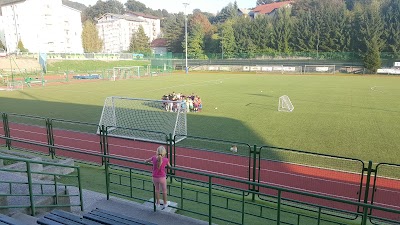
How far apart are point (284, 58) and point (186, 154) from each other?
69.6m

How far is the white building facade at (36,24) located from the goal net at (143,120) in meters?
68.2

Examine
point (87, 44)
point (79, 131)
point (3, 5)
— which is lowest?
point (79, 131)

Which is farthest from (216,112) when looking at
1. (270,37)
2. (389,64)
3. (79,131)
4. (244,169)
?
(270,37)

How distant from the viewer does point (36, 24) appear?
77875 mm

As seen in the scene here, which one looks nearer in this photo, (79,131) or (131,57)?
(79,131)

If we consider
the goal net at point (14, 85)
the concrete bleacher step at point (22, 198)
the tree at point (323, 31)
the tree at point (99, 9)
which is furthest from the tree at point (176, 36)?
the concrete bleacher step at point (22, 198)

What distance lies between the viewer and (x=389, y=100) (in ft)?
85.0

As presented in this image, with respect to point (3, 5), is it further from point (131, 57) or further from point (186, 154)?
point (186, 154)

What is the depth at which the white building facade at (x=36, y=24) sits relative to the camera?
77.6 metres

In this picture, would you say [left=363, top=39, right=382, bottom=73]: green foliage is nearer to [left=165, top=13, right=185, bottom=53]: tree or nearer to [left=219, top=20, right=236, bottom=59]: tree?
[left=219, top=20, right=236, bottom=59]: tree

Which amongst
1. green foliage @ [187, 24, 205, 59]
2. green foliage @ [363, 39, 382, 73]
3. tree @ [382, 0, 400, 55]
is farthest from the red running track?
green foliage @ [187, 24, 205, 59]

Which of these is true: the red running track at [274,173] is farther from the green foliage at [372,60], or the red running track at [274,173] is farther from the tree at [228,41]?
the tree at [228,41]

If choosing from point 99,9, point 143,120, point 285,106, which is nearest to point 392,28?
point 285,106

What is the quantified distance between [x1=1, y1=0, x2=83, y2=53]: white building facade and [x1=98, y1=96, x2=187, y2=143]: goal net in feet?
224
